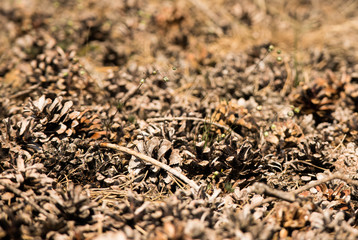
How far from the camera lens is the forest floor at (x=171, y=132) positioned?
1694mm

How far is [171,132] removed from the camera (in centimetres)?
224

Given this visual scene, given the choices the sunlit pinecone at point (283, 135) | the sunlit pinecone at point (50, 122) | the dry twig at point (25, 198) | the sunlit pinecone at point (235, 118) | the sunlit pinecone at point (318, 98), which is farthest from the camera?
the sunlit pinecone at point (318, 98)

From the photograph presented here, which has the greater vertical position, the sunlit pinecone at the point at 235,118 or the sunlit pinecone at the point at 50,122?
the sunlit pinecone at the point at 235,118

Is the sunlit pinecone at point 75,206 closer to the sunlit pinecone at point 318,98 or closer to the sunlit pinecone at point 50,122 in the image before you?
the sunlit pinecone at point 50,122

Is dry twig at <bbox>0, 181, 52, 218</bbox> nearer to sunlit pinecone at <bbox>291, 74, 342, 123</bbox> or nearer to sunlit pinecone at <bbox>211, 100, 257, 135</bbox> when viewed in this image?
sunlit pinecone at <bbox>211, 100, 257, 135</bbox>

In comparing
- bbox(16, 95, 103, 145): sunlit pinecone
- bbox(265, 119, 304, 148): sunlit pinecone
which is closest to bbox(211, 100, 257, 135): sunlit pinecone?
bbox(265, 119, 304, 148): sunlit pinecone

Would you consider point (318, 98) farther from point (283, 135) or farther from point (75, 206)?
point (75, 206)

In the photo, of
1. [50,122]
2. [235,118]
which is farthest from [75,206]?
[235,118]

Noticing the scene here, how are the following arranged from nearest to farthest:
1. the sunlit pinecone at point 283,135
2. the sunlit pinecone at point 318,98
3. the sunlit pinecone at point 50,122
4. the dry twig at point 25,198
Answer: the dry twig at point 25,198 < the sunlit pinecone at point 50,122 < the sunlit pinecone at point 283,135 < the sunlit pinecone at point 318,98

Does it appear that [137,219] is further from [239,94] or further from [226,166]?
[239,94]

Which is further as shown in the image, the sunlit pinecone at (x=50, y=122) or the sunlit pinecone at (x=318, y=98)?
the sunlit pinecone at (x=318, y=98)

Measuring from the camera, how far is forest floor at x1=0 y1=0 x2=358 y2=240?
5.56 ft

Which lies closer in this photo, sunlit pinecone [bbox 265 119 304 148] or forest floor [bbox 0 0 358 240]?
forest floor [bbox 0 0 358 240]

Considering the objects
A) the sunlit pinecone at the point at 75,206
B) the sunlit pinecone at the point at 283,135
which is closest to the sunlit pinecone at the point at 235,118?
the sunlit pinecone at the point at 283,135
